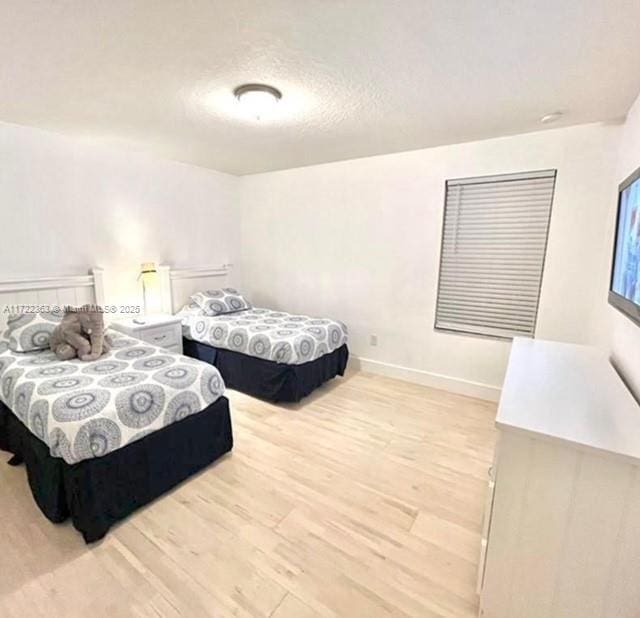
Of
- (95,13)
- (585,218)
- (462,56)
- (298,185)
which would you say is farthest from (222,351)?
(585,218)

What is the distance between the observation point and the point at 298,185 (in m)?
4.04

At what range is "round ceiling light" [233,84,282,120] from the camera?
194 centimetres

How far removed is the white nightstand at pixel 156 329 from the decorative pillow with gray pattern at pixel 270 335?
0.14 metres

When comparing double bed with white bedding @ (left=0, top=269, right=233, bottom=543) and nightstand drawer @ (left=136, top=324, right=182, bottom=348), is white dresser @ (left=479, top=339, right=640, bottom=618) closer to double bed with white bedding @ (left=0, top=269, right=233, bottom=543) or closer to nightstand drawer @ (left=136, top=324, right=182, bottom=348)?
double bed with white bedding @ (left=0, top=269, right=233, bottom=543)

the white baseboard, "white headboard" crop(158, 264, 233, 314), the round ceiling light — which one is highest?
the round ceiling light

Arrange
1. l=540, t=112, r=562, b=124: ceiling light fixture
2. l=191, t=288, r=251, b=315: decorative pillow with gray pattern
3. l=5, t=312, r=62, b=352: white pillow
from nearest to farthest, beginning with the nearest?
l=540, t=112, r=562, b=124: ceiling light fixture < l=5, t=312, r=62, b=352: white pillow < l=191, t=288, r=251, b=315: decorative pillow with gray pattern

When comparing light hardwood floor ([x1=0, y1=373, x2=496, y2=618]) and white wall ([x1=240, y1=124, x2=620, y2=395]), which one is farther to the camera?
white wall ([x1=240, y1=124, x2=620, y2=395])

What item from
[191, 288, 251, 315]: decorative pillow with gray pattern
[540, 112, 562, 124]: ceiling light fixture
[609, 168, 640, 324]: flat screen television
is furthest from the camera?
[191, 288, 251, 315]: decorative pillow with gray pattern

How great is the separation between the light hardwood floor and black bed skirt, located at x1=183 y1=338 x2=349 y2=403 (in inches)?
19.8

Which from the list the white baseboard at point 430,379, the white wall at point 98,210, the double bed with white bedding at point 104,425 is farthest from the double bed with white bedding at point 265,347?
the double bed with white bedding at point 104,425

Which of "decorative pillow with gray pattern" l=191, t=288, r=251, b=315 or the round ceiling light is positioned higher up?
the round ceiling light

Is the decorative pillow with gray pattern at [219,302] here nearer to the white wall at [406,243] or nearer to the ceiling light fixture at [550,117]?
the white wall at [406,243]

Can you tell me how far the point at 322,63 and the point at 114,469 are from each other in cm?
231

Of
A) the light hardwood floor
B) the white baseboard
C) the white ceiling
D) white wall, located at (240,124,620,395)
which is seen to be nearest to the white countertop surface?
the light hardwood floor
